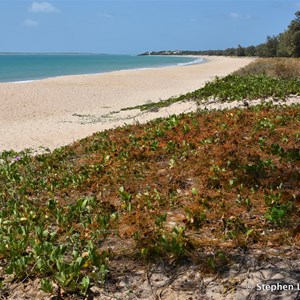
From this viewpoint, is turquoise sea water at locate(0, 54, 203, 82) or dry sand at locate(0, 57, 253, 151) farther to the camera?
turquoise sea water at locate(0, 54, 203, 82)

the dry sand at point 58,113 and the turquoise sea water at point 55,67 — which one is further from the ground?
the turquoise sea water at point 55,67

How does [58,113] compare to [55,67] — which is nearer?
[58,113]

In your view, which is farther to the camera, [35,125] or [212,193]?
[35,125]

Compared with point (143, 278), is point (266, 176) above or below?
above

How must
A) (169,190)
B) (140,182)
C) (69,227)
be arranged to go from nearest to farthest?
(69,227), (169,190), (140,182)

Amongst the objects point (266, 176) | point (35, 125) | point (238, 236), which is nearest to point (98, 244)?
point (238, 236)

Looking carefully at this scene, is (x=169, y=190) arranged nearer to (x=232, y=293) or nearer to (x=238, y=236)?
(x=238, y=236)

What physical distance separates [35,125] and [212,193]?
43.3ft

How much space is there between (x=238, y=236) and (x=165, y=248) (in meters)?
0.64

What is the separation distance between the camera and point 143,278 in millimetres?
2826

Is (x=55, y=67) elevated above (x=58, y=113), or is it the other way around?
(x=55, y=67)

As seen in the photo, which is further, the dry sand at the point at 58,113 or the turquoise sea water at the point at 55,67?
the turquoise sea water at the point at 55,67

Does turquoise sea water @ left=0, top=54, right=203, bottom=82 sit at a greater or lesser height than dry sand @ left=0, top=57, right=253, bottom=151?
greater

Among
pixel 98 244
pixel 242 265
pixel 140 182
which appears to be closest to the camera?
pixel 242 265
